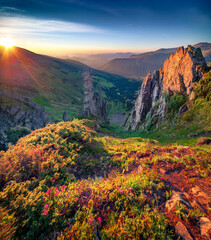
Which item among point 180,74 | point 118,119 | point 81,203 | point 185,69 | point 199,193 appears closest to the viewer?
point 81,203

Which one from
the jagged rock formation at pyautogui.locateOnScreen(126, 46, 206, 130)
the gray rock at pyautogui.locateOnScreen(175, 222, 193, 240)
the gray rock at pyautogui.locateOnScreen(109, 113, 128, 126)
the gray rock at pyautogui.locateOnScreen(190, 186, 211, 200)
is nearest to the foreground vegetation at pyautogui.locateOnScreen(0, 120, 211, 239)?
the gray rock at pyautogui.locateOnScreen(175, 222, 193, 240)

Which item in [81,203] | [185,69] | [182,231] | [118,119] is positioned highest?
[185,69]

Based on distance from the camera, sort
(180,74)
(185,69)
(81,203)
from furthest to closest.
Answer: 1. (180,74)
2. (185,69)
3. (81,203)

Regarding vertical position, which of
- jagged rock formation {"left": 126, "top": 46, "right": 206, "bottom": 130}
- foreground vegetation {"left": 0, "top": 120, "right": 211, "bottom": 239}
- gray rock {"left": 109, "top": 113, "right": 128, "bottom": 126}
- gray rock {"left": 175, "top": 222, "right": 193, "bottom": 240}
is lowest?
gray rock {"left": 109, "top": 113, "right": 128, "bottom": 126}

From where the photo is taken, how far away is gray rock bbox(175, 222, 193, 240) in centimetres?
291

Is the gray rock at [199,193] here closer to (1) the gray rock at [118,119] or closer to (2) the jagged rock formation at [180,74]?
(2) the jagged rock formation at [180,74]

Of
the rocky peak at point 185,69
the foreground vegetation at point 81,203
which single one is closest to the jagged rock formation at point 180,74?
the rocky peak at point 185,69

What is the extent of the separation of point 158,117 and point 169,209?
28.7 m

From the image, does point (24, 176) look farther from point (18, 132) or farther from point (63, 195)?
point (18, 132)

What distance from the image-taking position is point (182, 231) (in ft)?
9.90

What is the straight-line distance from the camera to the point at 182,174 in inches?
225

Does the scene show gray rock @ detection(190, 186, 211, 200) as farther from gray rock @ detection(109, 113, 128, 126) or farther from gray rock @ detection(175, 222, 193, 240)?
gray rock @ detection(109, 113, 128, 126)

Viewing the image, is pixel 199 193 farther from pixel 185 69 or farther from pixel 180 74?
pixel 180 74

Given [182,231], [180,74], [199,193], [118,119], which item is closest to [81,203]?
[182,231]
